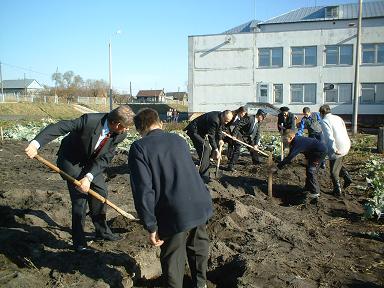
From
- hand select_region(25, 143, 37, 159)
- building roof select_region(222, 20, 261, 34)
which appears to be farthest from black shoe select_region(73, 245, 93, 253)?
building roof select_region(222, 20, 261, 34)

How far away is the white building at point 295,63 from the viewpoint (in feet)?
100

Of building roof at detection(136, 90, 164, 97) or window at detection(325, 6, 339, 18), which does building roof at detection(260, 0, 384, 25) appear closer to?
window at detection(325, 6, 339, 18)

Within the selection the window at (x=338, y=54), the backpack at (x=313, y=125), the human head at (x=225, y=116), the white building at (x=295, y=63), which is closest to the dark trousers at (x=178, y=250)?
the human head at (x=225, y=116)

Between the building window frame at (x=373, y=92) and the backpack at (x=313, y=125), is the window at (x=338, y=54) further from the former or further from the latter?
the backpack at (x=313, y=125)

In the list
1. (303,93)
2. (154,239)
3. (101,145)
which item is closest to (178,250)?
(154,239)

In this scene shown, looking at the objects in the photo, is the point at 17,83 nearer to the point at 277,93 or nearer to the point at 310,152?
the point at 277,93

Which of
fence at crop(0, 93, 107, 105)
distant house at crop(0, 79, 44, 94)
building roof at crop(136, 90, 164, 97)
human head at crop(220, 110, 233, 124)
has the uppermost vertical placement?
distant house at crop(0, 79, 44, 94)

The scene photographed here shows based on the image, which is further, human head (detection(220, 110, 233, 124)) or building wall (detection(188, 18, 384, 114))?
building wall (detection(188, 18, 384, 114))

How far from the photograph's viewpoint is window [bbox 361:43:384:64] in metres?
30.3

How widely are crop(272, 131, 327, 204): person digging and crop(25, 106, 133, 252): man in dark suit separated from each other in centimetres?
366

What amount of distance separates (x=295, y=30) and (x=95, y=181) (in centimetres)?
3088

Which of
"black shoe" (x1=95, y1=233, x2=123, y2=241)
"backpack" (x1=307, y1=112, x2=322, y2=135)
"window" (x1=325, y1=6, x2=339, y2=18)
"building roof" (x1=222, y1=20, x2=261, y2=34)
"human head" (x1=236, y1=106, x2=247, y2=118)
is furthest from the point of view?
"building roof" (x1=222, y1=20, x2=261, y2=34)

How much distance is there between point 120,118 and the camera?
4188mm

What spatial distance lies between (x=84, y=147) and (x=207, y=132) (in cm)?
438
